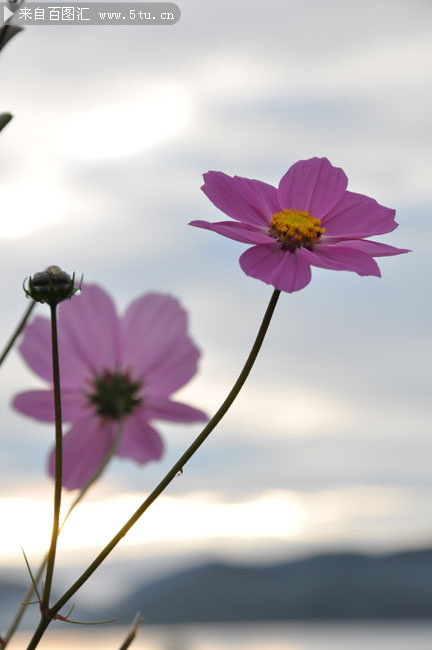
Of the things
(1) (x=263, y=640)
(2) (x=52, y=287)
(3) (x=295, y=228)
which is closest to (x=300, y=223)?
(3) (x=295, y=228)

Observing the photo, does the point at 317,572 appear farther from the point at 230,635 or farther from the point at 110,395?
the point at 110,395

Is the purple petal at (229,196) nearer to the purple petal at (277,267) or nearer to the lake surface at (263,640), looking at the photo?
the purple petal at (277,267)

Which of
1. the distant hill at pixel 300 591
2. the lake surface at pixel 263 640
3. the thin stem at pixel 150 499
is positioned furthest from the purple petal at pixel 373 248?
the distant hill at pixel 300 591

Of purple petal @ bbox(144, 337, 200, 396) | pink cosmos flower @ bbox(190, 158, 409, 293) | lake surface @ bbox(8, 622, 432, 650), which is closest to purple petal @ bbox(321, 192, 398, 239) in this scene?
pink cosmos flower @ bbox(190, 158, 409, 293)

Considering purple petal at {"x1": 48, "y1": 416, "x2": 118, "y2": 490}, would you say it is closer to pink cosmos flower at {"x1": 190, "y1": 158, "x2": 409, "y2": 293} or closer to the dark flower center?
the dark flower center

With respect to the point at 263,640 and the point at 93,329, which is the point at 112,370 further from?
the point at 263,640

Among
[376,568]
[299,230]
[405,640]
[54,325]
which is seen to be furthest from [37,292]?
[376,568]
